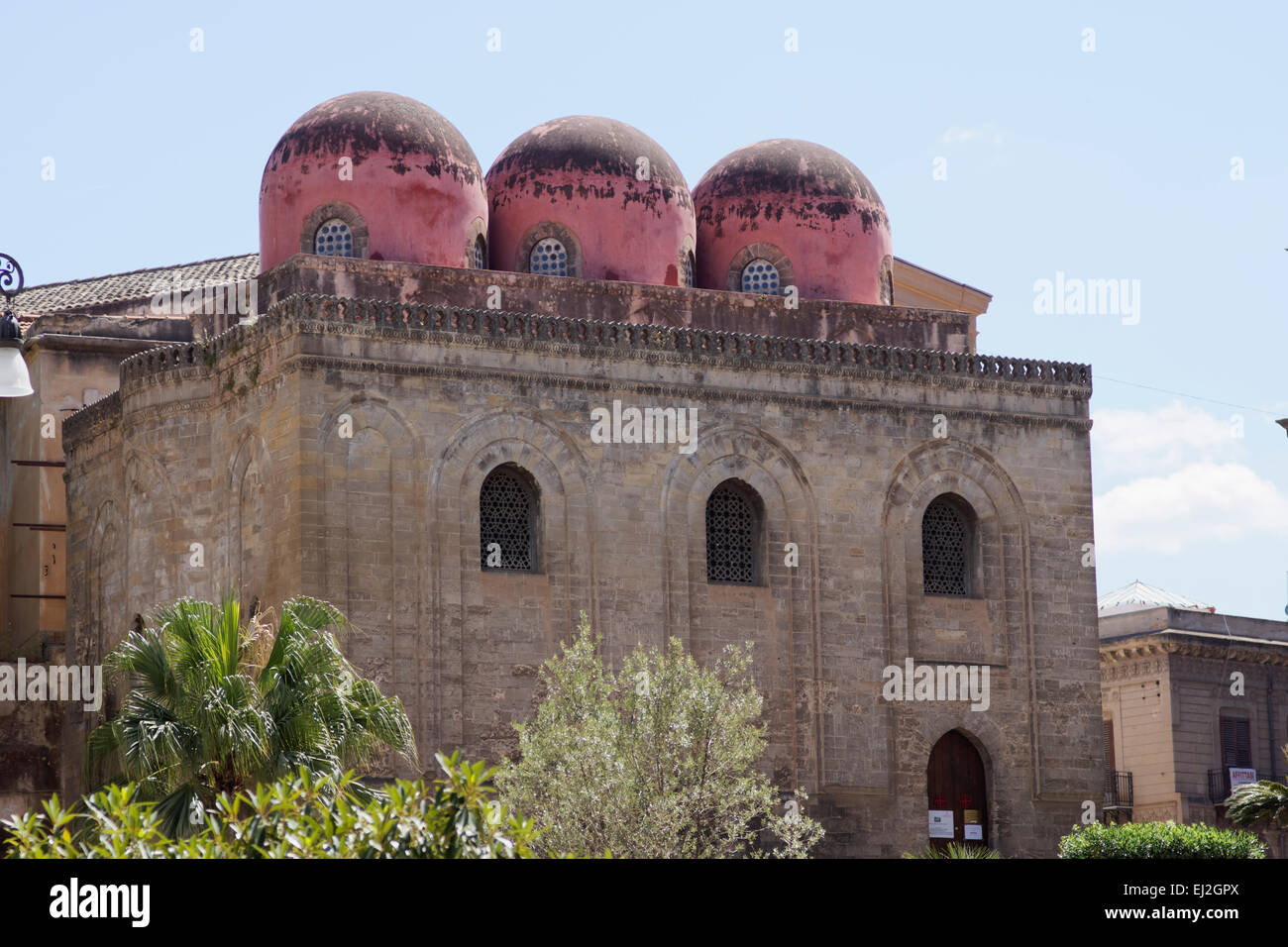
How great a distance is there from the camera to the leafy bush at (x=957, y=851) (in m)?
27.0

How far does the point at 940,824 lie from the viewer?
1127 inches

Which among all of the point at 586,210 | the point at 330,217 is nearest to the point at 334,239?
the point at 330,217

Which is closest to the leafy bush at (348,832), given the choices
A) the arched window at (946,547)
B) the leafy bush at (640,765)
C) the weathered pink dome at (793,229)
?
the leafy bush at (640,765)

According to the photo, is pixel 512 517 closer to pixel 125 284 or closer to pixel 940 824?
pixel 940 824

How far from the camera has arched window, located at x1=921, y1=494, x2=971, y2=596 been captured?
96.9ft

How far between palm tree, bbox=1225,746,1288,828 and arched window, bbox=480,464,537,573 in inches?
372

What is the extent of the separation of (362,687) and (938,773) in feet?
36.8

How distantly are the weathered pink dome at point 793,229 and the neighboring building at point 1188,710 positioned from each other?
1234cm

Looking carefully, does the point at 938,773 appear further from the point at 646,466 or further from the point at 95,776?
the point at 95,776

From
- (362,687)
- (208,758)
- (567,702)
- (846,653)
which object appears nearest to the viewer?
(208,758)

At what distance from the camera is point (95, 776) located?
83.7 ft
